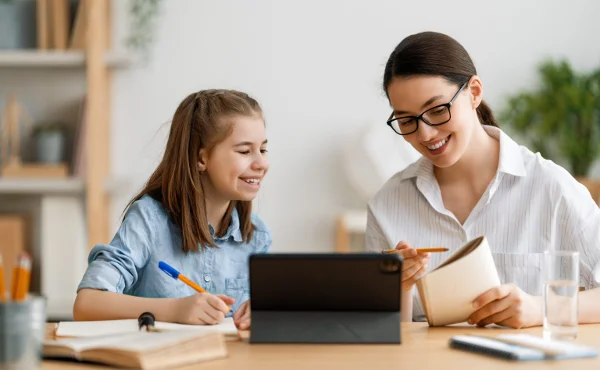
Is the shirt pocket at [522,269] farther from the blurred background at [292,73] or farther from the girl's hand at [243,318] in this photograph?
the blurred background at [292,73]

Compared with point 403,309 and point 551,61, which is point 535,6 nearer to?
point 551,61

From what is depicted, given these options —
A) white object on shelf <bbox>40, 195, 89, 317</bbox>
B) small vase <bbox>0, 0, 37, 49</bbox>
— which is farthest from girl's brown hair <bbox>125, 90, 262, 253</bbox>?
small vase <bbox>0, 0, 37, 49</bbox>

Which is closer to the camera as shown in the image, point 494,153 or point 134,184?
point 494,153

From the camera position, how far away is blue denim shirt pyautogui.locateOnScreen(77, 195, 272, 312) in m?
1.77

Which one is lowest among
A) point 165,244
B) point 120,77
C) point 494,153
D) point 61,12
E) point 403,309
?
point 403,309

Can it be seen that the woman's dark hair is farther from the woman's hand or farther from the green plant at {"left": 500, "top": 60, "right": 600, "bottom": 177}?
the green plant at {"left": 500, "top": 60, "right": 600, "bottom": 177}

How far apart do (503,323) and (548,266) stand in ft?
0.61

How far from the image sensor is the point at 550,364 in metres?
1.20

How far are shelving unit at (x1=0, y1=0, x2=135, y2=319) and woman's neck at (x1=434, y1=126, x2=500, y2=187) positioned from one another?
1890 millimetres

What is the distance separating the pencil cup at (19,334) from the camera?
113 centimetres

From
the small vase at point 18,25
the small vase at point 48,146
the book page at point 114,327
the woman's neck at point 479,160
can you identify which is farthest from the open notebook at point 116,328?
the small vase at point 18,25

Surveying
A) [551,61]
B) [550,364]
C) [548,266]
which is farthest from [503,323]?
[551,61]

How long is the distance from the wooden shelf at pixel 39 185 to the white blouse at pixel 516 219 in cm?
181

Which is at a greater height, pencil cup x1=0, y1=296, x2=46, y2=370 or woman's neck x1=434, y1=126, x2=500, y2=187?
woman's neck x1=434, y1=126, x2=500, y2=187
